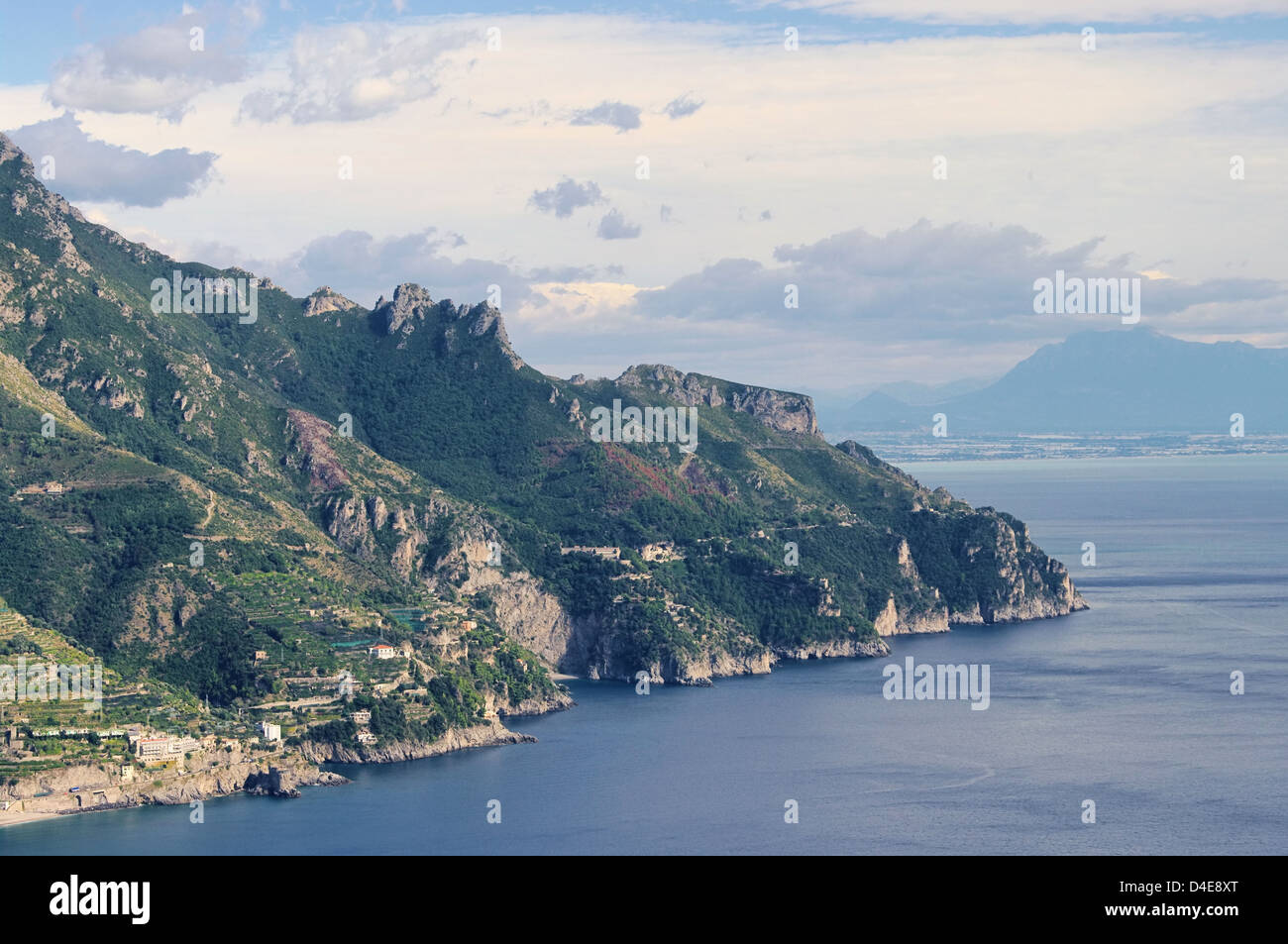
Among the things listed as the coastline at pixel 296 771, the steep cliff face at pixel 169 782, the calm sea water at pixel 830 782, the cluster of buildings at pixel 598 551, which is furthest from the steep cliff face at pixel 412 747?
the cluster of buildings at pixel 598 551

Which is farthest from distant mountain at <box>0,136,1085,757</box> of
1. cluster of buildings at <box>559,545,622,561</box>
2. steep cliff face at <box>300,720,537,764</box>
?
steep cliff face at <box>300,720,537,764</box>

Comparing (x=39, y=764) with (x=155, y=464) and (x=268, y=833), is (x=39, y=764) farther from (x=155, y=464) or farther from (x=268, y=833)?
(x=155, y=464)

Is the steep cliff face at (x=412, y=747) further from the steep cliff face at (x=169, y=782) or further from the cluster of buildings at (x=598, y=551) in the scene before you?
the cluster of buildings at (x=598, y=551)

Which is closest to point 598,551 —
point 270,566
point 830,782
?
point 270,566

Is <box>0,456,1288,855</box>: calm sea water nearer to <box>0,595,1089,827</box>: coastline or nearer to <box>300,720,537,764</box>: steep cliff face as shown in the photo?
<box>0,595,1089,827</box>: coastline

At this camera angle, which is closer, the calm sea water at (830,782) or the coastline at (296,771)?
the calm sea water at (830,782)

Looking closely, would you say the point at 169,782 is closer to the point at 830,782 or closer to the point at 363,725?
the point at 363,725
